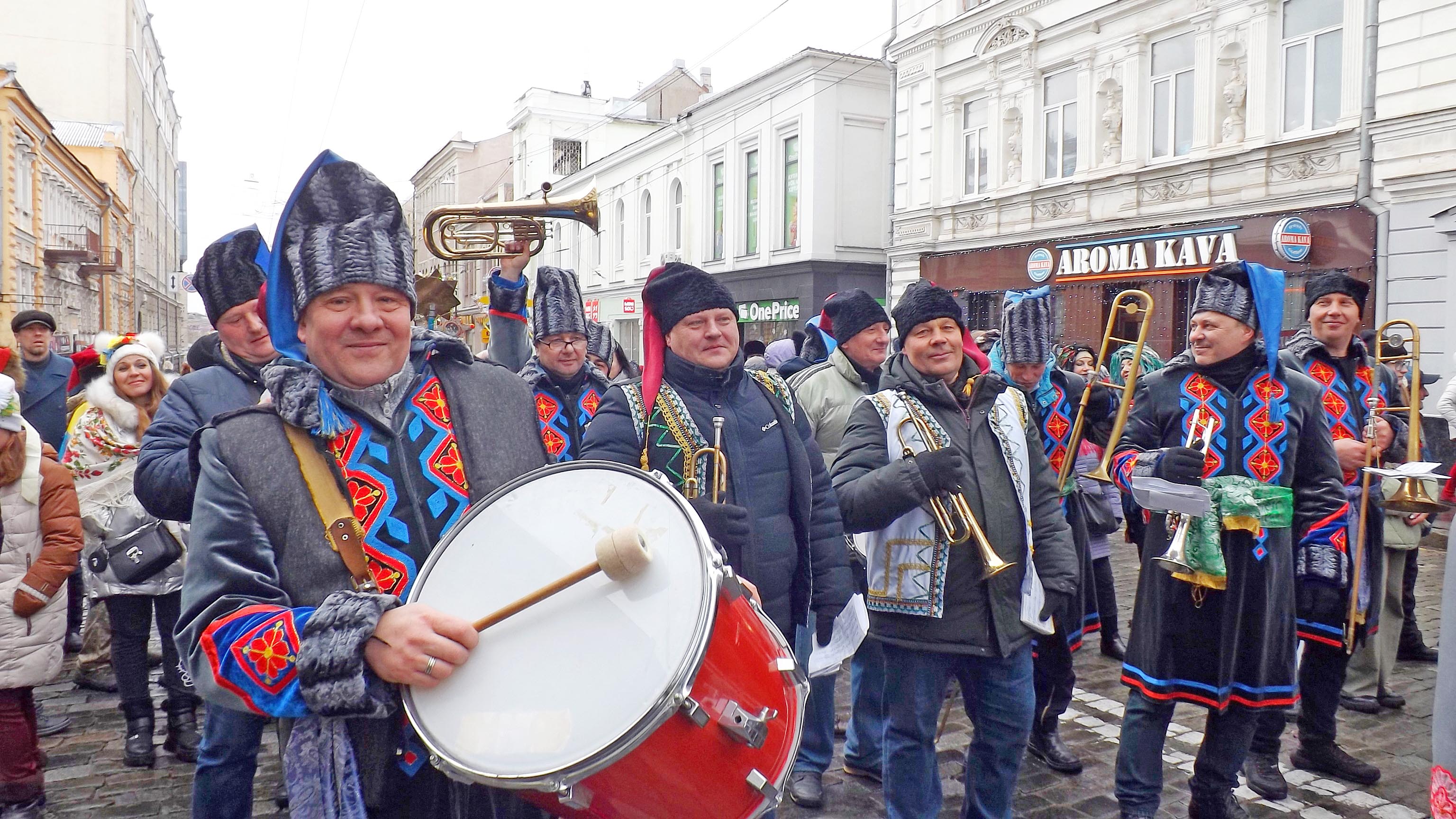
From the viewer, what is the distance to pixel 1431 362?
38.0 ft

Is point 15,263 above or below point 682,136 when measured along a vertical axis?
below

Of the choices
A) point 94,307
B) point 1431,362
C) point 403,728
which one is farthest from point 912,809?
point 94,307

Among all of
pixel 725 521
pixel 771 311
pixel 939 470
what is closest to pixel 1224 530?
pixel 939 470

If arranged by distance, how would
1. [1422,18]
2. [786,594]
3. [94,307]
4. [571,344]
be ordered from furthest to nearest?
[94,307] < [1422,18] < [571,344] < [786,594]

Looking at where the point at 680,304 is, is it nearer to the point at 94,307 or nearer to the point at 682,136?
the point at 682,136

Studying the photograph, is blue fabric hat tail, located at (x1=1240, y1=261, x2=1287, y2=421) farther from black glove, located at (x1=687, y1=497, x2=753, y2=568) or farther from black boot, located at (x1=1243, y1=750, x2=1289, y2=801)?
black glove, located at (x1=687, y1=497, x2=753, y2=568)

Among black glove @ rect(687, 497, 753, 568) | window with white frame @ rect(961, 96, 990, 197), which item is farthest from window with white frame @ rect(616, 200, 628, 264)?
black glove @ rect(687, 497, 753, 568)

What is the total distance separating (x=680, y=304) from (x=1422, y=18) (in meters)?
12.2

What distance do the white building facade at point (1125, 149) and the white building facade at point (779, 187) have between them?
303 centimetres

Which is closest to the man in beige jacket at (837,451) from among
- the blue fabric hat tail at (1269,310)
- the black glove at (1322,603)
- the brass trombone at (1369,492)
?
the blue fabric hat tail at (1269,310)

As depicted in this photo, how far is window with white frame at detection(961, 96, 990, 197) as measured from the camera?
18.7m

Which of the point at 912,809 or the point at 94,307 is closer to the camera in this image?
the point at 912,809

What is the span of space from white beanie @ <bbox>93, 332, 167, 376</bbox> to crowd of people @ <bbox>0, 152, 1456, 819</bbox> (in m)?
0.03

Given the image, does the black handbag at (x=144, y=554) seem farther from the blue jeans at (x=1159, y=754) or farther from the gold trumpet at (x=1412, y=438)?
the gold trumpet at (x=1412, y=438)
